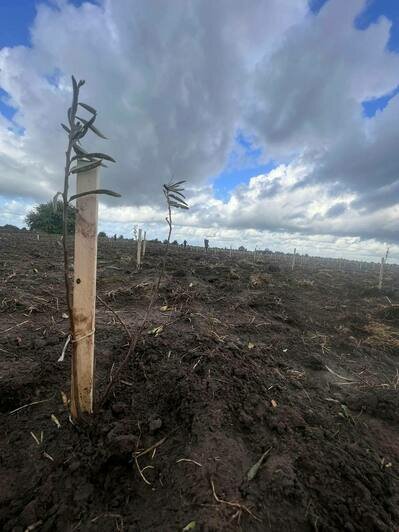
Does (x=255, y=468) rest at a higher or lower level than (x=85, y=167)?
A: lower

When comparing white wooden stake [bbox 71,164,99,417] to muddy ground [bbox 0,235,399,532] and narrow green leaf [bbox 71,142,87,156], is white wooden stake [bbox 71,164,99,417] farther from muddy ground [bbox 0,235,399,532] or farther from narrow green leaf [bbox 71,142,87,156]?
muddy ground [bbox 0,235,399,532]

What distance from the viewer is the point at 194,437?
2.18 metres

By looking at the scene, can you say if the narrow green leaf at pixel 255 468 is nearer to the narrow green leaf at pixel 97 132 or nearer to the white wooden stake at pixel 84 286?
the white wooden stake at pixel 84 286

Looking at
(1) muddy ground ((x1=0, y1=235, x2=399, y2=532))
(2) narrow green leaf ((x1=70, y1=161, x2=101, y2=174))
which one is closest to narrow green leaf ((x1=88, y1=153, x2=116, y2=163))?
(2) narrow green leaf ((x1=70, y1=161, x2=101, y2=174))

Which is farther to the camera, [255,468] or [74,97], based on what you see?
[255,468]

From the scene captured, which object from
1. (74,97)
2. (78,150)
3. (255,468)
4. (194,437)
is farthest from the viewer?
(194,437)

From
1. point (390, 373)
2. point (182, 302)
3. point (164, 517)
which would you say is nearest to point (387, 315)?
point (390, 373)

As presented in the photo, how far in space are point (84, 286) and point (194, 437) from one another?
4.72ft

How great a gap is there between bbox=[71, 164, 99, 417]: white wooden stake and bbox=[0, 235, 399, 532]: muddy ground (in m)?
0.34

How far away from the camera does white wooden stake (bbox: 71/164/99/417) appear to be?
1893mm

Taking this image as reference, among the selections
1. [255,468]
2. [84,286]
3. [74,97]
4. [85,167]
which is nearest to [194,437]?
[255,468]

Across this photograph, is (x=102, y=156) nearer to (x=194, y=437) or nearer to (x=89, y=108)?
(x=89, y=108)

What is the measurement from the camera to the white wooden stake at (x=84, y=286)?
189cm

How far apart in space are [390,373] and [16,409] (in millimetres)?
5156
